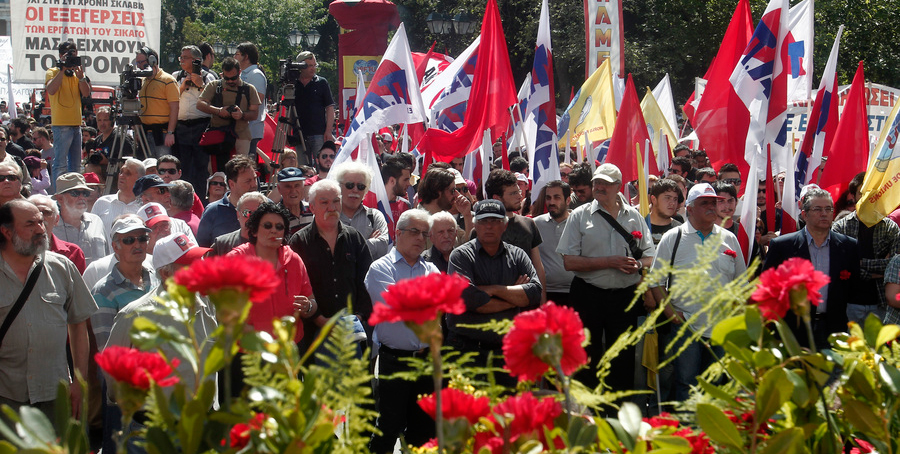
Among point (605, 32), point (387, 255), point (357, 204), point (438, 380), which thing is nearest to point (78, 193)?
point (357, 204)

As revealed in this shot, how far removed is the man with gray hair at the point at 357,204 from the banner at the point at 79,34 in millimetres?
9366

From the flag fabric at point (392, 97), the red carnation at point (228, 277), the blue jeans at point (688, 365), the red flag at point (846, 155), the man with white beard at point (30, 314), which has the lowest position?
the blue jeans at point (688, 365)

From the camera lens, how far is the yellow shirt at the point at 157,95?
1057cm

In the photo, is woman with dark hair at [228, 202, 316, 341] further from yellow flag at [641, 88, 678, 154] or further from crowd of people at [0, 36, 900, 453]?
yellow flag at [641, 88, 678, 154]

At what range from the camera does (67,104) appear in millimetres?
11602

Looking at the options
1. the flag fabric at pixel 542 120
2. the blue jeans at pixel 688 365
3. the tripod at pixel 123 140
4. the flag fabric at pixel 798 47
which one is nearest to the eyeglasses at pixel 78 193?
the tripod at pixel 123 140

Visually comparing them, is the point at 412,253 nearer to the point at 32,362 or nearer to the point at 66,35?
the point at 32,362

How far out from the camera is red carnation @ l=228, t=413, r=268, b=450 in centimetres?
149

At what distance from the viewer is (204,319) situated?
15.5ft

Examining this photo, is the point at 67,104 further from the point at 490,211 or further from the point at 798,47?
the point at 798,47

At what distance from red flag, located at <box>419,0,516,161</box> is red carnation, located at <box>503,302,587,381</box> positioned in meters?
8.68

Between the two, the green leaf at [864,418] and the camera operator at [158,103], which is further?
the camera operator at [158,103]

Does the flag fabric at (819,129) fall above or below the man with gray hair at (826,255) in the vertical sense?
above

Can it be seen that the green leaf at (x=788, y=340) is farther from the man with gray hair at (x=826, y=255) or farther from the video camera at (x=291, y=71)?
the video camera at (x=291, y=71)
